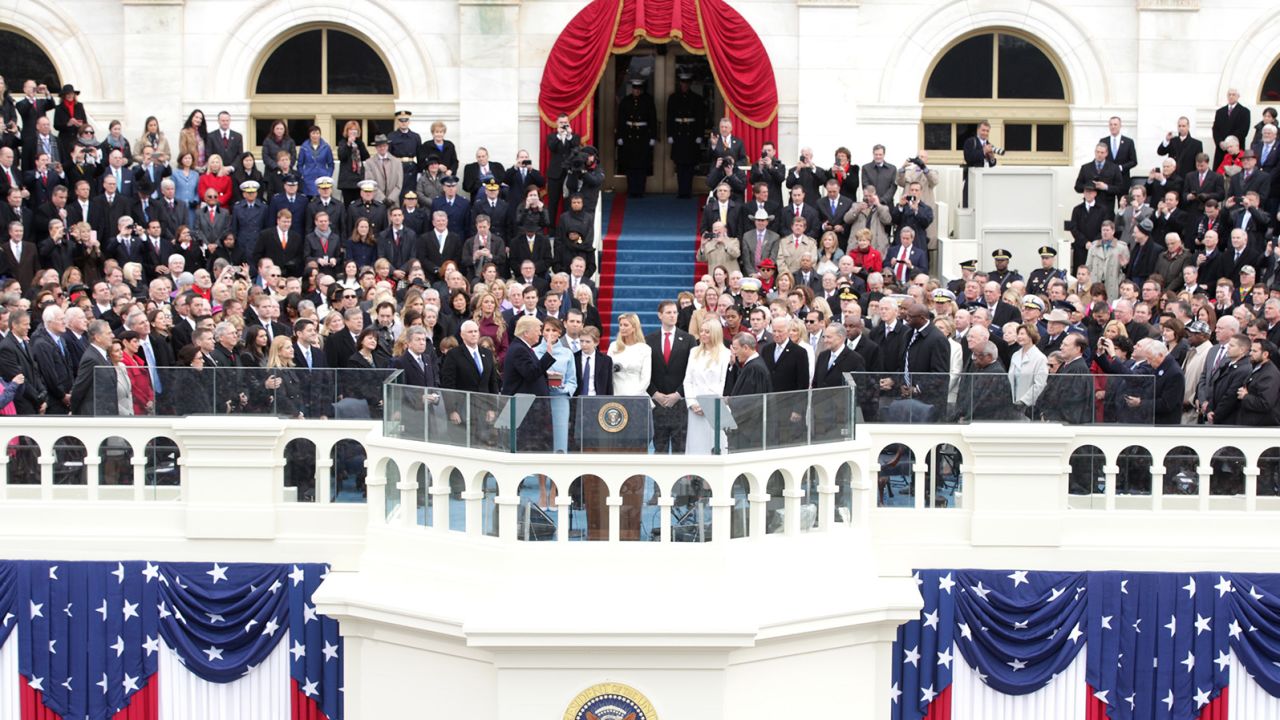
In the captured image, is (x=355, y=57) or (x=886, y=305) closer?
(x=886, y=305)

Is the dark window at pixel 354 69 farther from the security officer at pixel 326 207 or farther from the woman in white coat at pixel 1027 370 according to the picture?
the woman in white coat at pixel 1027 370

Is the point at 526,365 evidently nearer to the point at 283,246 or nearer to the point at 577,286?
the point at 577,286

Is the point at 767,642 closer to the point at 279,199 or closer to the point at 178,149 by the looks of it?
the point at 279,199

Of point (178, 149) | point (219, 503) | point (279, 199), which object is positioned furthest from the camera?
point (178, 149)

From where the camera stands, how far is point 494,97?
1104 inches

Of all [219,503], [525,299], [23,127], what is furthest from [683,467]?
[23,127]

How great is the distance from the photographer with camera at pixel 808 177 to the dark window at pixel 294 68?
22.9ft

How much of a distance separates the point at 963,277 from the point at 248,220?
8363 millimetres

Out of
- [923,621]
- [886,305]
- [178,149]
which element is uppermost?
[178,149]

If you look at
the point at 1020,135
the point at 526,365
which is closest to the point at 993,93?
the point at 1020,135

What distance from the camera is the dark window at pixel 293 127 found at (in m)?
28.7

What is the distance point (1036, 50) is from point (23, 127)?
13.1 m

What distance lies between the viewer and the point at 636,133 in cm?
2973

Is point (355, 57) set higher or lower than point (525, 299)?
higher
